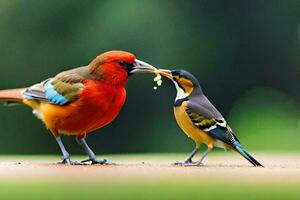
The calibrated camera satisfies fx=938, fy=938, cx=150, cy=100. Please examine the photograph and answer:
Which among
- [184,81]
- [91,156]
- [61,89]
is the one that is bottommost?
[91,156]

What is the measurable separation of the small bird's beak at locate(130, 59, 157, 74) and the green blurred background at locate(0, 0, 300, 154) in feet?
40.6

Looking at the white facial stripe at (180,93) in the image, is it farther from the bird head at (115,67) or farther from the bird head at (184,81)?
the bird head at (115,67)

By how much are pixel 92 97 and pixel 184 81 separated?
0.45 metres

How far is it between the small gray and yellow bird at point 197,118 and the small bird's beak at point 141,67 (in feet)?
0.18

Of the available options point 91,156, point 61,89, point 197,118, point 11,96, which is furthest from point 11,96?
point 197,118

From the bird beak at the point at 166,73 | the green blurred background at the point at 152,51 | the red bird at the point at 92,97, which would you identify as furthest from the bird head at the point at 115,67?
the green blurred background at the point at 152,51

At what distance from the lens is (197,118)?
428 cm

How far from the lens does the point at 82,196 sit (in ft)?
6.27

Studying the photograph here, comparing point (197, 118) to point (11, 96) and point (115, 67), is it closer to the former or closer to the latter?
point (115, 67)

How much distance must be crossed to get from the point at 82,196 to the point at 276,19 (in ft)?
77.8

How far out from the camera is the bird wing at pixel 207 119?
4281 mm

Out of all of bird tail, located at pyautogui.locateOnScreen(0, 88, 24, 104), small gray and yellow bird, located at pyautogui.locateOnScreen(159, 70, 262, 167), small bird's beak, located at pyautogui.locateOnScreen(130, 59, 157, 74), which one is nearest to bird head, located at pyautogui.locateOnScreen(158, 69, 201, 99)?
small gray and yellow bird, located at pyautogui.locateOnScreen(159, 70, 262, 167)

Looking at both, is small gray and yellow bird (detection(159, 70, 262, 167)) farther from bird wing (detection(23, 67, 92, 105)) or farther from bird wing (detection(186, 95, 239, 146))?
bird wing (detection(23, 67, 92, 105))

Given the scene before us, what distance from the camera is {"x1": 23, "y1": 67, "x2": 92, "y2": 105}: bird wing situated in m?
4.51
